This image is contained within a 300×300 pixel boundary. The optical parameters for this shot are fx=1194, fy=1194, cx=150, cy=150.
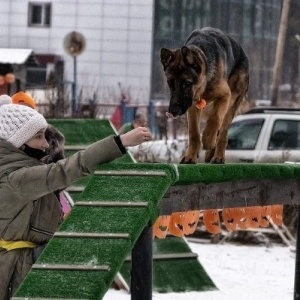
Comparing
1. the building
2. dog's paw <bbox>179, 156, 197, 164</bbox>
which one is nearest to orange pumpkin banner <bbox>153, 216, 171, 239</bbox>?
dog's paw <bbox>179, 156, 197, 164</bbox>

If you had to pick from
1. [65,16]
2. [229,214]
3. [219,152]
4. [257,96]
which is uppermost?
[219,152]

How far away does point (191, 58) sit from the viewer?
21.6ft

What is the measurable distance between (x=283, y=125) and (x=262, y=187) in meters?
9.37

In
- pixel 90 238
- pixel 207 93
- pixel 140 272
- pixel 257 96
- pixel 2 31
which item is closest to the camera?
pixel 90 238

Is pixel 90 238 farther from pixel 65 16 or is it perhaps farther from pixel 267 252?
pixel 65 16

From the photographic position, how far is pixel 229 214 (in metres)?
7.70

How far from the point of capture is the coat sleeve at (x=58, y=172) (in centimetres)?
550

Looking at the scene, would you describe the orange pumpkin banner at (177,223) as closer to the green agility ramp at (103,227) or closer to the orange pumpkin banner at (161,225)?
the orange pumpkin banner at (161,225)

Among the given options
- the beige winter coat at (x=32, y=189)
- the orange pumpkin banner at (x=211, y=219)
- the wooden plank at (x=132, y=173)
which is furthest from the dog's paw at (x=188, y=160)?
the beige winter coat at (x=32, y=189)

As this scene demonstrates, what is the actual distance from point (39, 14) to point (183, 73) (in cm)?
3448

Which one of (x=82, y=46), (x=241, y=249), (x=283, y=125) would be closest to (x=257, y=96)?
(x=82, y=46)

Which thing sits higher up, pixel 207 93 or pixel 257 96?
pixel 207 93

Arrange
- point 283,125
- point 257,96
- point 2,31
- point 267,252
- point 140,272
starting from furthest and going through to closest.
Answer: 1. point 257,96
2. point 2,31
3. point 283,125
4. point 267,252
5. point 140,272

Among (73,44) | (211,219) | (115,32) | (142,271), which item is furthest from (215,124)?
(115,32)
